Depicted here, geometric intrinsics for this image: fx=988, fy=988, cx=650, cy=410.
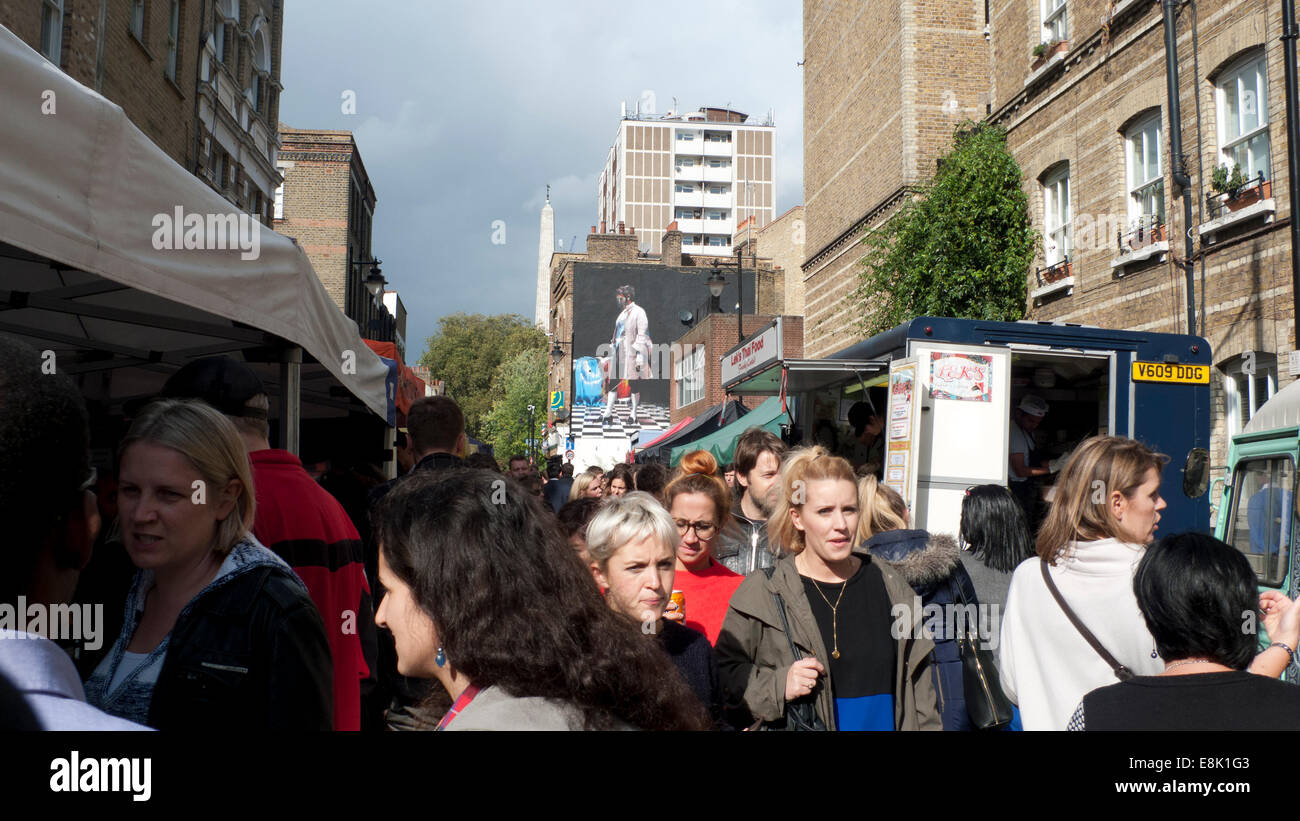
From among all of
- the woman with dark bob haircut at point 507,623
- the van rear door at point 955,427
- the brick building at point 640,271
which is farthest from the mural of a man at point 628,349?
the woman with dark bob haircut at point 507,623

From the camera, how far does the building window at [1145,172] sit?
47.8ft

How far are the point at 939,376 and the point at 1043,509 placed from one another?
2213 mm

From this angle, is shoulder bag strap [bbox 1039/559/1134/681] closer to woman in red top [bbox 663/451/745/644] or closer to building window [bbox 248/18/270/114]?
woman in red top [bbox 663/451/745/644]

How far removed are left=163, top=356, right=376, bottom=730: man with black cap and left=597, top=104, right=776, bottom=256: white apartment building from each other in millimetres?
92785

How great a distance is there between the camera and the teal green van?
7.33 meters

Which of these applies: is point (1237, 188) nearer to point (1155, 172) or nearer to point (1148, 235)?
point (1148, 235)

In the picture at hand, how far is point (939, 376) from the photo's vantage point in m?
8.72

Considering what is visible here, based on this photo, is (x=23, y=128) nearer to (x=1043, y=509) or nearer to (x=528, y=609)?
(x=528, y=609)

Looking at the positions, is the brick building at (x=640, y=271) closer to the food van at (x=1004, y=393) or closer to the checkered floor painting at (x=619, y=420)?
the checkered floor painting at (x=619, y=420)

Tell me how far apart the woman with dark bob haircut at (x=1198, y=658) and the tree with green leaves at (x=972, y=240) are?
1658 cm

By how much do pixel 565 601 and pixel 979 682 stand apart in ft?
10.2

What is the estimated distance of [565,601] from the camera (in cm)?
191

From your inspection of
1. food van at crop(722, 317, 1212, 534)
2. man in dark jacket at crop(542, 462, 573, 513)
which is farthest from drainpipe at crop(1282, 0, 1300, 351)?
man in dark jacket at crop(542, 462, 573, 513)
